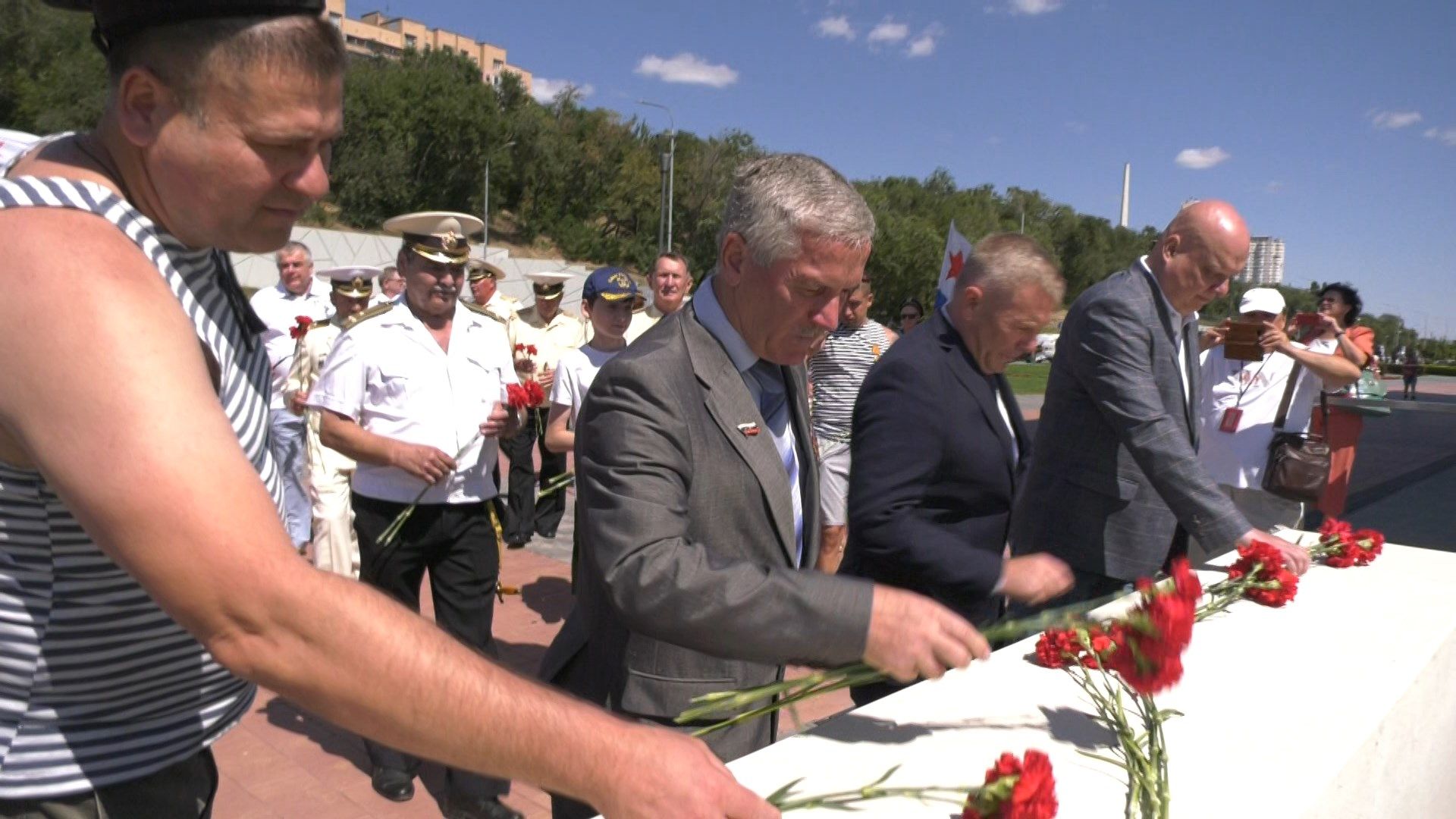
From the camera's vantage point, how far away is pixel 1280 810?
55.3 inches

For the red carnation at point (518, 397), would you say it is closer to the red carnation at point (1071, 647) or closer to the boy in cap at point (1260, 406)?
the red carnation at point (1071, 647)

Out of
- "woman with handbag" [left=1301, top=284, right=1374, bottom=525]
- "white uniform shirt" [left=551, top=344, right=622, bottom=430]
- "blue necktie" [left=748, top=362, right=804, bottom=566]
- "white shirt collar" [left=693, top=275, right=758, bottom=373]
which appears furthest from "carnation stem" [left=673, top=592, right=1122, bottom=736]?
"woman with handbag" [left=1301, top=284, right=1374, bottom=525]

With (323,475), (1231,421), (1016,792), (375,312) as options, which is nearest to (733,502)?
(1016,792)

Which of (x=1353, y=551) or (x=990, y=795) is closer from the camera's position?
(x=990, y=795)

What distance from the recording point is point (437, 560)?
3787 mm

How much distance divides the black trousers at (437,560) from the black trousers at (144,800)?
7.69ft

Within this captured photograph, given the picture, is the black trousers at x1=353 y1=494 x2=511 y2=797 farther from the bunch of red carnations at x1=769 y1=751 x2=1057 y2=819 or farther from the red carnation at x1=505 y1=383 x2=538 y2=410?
the bunch of red carnations at x1=769 y1=751 x2=1057 y2=819

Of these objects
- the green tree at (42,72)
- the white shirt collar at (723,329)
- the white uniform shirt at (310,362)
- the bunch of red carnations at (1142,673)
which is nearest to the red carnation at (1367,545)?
the bunch of red carnations at (1142,673)

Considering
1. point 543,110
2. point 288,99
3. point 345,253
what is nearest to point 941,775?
point 288,99

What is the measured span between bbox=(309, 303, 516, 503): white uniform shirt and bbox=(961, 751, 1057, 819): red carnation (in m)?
2.80

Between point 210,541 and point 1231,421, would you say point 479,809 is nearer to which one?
point 210,541

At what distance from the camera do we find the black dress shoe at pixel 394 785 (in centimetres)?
362

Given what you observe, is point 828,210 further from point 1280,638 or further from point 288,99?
point 1280,638

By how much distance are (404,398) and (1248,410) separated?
4.19 meters
